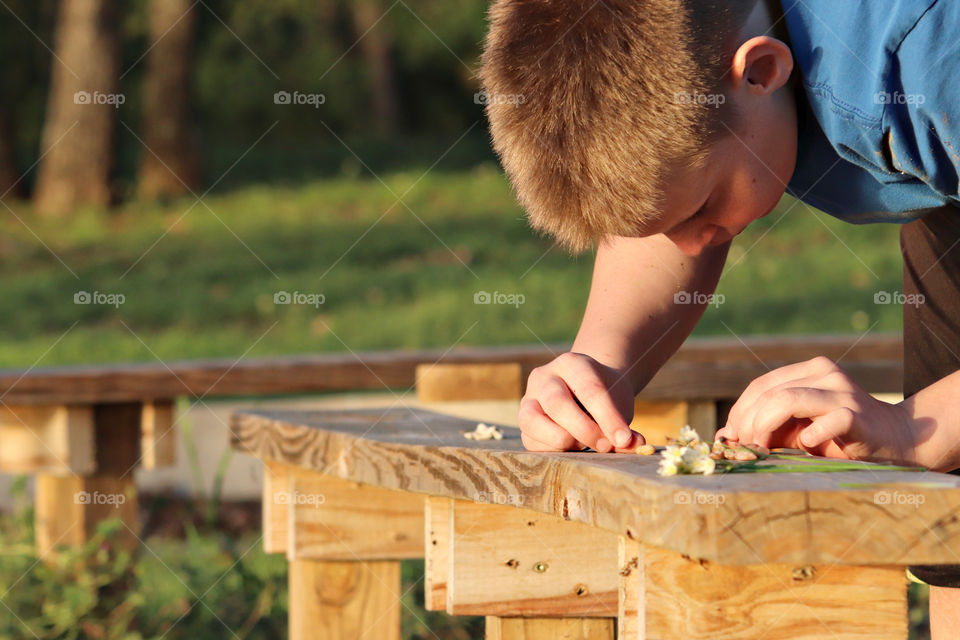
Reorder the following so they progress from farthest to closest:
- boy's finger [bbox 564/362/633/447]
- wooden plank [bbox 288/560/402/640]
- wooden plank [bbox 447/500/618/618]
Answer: wooden plank [bbox 288/560/402/640], wooden plank [bbox 447/500/618/618], boy's finger [bbox 564/362/633/447]

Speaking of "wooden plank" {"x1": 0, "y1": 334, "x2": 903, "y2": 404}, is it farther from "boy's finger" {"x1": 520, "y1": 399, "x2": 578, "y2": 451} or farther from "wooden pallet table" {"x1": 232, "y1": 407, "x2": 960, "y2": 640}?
"boy's finger" {"x1": 520, "y1": 399, "x2": 578, "y2": 451}

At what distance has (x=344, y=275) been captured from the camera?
959 centimetres

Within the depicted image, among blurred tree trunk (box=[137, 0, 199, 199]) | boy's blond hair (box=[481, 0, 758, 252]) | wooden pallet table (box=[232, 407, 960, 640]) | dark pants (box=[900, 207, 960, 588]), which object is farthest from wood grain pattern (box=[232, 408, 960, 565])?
blurred tree trunk (box=[137, 0, 199, 199])

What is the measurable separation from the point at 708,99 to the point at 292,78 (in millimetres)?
17918

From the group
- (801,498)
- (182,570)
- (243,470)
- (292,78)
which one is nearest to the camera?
Answer: (801,498)

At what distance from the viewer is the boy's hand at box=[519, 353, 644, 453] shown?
5.60 ft

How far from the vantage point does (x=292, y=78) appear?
19094mm

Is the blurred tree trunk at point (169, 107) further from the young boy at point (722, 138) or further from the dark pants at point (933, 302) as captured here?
the dark pants at point (933, 302)

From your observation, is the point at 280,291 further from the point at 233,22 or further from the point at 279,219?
the point at 233,22

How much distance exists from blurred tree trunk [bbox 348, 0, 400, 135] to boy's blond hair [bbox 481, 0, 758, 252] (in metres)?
16.4

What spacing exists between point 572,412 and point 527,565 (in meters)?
0.34

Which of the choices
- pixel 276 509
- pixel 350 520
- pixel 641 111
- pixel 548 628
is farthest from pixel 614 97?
pixel 276 509

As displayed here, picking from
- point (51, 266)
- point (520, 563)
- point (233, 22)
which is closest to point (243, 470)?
point (520, 563)

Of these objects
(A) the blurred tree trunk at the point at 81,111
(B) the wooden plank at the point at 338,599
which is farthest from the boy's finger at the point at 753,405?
(A) the blurred tree trunk at the point at 81,111
